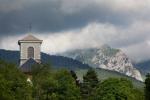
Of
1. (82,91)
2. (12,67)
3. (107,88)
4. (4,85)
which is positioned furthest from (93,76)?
(4,85)

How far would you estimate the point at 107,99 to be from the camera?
6471 inches

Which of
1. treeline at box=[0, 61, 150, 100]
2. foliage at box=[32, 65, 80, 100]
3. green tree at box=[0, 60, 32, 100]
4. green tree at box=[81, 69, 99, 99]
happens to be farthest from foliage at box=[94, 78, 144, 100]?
green tree at box=[0, 60, 32, 100]

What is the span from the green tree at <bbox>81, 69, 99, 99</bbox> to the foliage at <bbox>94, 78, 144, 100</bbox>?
9737mm

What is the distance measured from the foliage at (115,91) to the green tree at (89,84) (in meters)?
9.74

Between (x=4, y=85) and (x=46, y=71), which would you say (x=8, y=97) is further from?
(x=46, y=71)

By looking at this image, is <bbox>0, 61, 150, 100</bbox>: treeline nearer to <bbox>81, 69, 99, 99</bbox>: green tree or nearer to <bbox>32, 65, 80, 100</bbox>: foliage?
<bbox>32, 65, 80, 100</bbox>: foliage

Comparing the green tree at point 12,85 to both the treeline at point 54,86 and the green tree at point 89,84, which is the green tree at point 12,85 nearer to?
the treeline at point 54,86

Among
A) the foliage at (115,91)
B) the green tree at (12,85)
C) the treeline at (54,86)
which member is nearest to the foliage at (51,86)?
the treeline at (54,86)

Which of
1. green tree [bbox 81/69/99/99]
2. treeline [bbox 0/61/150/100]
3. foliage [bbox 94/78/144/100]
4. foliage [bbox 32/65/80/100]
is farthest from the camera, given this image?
green tree [bbox 81/69/99/99]

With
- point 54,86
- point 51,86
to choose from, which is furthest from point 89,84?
point 54,86

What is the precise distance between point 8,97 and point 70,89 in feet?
93.1

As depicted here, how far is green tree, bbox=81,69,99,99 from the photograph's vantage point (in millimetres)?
182337

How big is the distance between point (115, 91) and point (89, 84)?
2189 cm

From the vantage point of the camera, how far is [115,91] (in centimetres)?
16625
